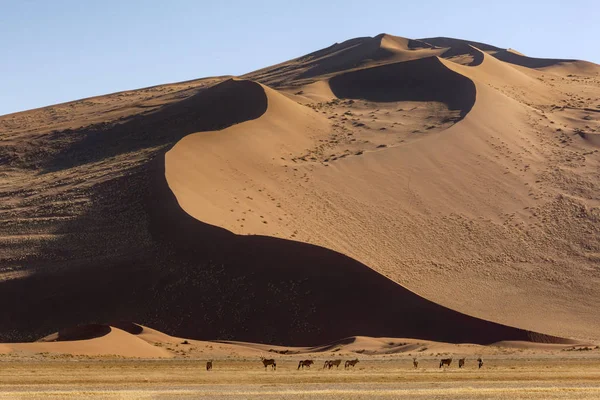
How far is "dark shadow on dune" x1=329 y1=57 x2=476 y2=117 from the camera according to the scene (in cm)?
6956

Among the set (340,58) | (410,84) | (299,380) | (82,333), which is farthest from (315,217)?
(340,58)

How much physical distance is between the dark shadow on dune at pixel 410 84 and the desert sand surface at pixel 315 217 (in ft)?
0.78

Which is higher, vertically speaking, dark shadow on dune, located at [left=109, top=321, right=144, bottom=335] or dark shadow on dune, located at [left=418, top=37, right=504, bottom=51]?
dark shadow on dune, located at [left=418, top=37, right=504, bottom=51]

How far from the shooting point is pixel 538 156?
59625 millimetres

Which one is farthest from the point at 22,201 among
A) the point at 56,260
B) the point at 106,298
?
the point at 106,298

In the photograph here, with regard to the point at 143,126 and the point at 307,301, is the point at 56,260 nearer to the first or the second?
the point at 307,301

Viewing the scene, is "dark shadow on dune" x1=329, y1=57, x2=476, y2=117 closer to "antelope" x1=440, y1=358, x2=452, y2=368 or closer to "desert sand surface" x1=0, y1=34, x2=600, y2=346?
"desert sand surface" x1=0, y1=34, x2=600, y2=346

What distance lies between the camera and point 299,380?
85.4 feet

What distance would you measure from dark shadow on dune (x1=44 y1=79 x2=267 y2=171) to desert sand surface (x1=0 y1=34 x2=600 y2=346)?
8.1 inches

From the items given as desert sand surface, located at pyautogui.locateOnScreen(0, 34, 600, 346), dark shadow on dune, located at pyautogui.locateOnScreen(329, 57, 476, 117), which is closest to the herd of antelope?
desert sand surface, located at pyautogui.locateOnScreen(0, 34, 600, 346)

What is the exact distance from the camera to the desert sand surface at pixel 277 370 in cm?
2309

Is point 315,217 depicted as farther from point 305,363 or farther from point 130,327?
point 305,363

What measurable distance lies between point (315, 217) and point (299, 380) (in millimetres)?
21617

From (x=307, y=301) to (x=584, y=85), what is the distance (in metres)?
52.2
